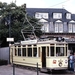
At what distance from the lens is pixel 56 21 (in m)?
63.1

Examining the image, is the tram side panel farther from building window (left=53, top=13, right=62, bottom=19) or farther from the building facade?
building window (left=53, top=13, right=62, bottom=19)

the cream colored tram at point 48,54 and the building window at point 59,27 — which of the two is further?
the building window at point 59,27

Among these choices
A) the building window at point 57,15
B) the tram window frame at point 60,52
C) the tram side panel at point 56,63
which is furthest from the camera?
the building window at point 57,15

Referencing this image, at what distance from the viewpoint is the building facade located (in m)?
63.1

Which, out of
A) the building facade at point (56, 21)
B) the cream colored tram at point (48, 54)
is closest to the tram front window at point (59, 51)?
the cream colored tram at point (48, 54)

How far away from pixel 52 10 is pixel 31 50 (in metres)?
40.0

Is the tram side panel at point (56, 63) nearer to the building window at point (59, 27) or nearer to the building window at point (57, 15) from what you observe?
the building window at point (59, 27)

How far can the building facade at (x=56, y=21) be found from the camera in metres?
63.1

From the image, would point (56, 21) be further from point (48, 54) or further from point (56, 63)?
point (56, 63)

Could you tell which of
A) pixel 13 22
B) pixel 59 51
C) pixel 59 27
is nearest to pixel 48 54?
pixel 59 51

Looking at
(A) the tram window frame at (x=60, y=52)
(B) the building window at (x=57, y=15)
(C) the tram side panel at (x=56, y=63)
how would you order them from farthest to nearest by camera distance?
1. (B) the building window at (x=57, y=15)
2. (A) the tram window frame at (x=60, y=52)
3. (C) the tram side panel at (x=56, y=63)

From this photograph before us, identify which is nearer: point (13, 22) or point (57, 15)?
point (13, 22)

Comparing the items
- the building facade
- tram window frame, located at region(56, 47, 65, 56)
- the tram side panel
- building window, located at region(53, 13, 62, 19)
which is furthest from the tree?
building window, located at region(53, 13, 62, 19)

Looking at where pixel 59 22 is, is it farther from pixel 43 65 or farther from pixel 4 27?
pixel 43 65
